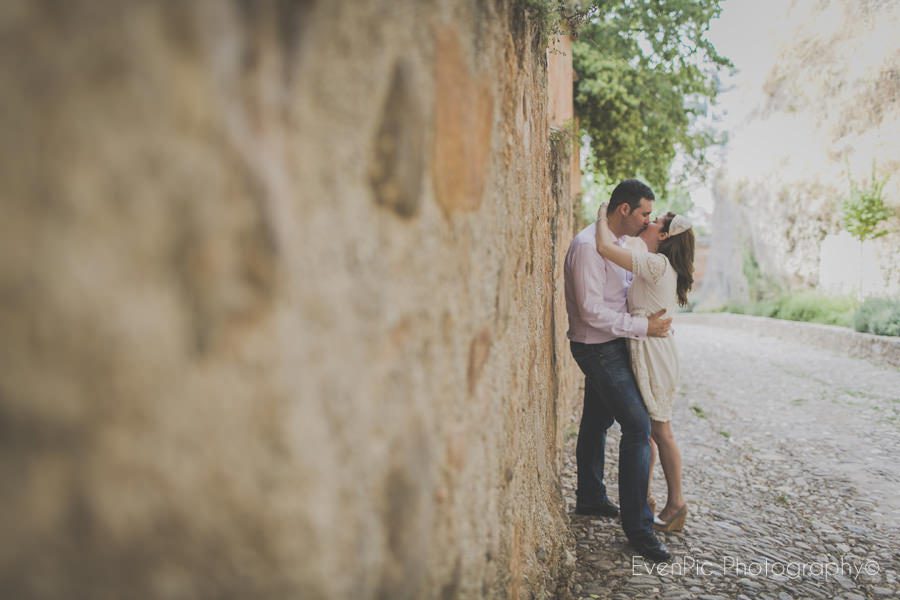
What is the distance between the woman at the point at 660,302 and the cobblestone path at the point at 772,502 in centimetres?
41

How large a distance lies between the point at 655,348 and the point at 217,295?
126 inches

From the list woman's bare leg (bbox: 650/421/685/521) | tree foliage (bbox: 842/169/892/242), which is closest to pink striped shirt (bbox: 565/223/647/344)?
woman's bare leg (bbox: 650/421/685/521)

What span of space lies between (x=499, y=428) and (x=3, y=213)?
4.76 feet

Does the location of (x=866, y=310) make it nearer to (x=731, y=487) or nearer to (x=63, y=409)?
(x=731, y=487)

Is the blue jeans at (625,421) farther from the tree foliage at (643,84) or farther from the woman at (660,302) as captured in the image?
the tree foliage at (643,84)

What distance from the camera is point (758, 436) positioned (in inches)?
248

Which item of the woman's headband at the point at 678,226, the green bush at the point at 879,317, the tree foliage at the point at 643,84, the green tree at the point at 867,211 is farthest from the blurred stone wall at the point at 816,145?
the woman's headband at the point at 678,226

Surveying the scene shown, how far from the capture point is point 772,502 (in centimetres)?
446

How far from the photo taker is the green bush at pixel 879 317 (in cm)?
1209

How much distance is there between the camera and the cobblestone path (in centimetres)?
323

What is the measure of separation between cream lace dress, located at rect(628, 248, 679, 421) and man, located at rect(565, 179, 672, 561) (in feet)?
0.19

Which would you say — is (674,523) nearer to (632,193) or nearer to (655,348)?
(655,348)

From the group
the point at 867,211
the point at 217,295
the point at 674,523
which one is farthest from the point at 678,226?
the point at 867,211

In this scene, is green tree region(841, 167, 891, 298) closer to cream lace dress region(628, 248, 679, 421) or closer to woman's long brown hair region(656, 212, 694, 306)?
woman's long brown hair region(656, 212, 694, 306)
